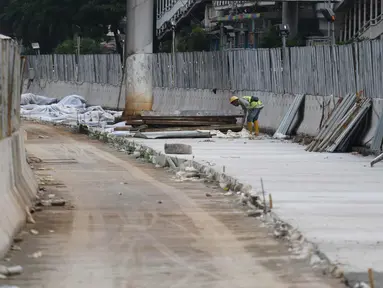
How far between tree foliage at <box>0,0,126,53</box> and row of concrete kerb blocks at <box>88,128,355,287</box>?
34.6m

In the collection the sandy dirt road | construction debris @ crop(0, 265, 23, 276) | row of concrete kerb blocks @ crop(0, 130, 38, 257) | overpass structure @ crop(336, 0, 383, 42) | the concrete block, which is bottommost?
the concrete block

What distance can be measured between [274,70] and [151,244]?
858 inches

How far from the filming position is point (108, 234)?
11938 mm

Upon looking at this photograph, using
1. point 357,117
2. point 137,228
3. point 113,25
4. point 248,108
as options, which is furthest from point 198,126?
point 113,25

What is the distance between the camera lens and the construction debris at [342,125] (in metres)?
23.5

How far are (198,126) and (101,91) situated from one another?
2235 cm

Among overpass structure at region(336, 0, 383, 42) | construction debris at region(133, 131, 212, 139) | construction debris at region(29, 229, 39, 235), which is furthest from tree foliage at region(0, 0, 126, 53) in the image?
construction debris at region(29, 229, 39, 235)

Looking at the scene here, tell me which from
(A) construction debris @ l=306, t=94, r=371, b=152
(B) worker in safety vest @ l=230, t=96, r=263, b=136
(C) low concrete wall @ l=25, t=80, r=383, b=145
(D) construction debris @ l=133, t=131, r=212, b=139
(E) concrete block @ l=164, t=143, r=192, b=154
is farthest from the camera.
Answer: (B) worker in safety vest @ l=230, t=96, r=263, b=136

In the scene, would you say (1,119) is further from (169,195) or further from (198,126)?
(198,126)

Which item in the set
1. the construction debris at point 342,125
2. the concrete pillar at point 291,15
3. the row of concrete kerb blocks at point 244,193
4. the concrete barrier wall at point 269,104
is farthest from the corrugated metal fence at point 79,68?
the construction debris at point 342,125

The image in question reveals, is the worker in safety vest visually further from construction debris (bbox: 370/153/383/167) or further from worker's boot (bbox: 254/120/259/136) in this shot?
construction debris (bbox: 370/153/383/167)

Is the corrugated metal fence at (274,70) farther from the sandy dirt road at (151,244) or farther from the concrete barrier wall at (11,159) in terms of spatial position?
the concrete barrier wall at (11,159)

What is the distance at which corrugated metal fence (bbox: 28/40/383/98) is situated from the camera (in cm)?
2484

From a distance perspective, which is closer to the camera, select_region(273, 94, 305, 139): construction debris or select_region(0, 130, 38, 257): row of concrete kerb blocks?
select_region(0, 130, 38, 257): row of concrete kerb blocks
